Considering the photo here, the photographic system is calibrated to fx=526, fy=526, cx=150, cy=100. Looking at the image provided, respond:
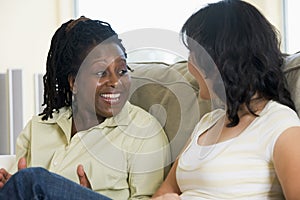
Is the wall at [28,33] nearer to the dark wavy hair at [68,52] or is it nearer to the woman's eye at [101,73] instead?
the dark wavy hair at [68,52]

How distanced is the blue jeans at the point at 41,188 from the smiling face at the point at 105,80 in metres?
0.42

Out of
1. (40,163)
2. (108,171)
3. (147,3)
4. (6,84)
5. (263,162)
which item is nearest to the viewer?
(263,162)

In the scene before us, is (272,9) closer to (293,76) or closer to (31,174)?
(293,76)

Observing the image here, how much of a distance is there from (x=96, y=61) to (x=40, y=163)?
0.36m

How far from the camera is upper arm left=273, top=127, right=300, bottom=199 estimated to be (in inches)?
41.3

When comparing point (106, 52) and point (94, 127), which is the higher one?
point (106, 52)

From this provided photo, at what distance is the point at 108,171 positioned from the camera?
150 centimetres

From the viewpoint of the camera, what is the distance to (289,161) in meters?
1.06

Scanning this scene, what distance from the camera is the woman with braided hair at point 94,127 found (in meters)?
1.50

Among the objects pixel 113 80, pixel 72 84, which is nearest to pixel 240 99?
pixel 113 80

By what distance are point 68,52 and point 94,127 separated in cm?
26

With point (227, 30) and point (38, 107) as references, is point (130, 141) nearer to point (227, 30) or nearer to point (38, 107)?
point (227, 30)

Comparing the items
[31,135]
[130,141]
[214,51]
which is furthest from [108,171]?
[214,51]

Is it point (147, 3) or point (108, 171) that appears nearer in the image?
point (108, 171)
